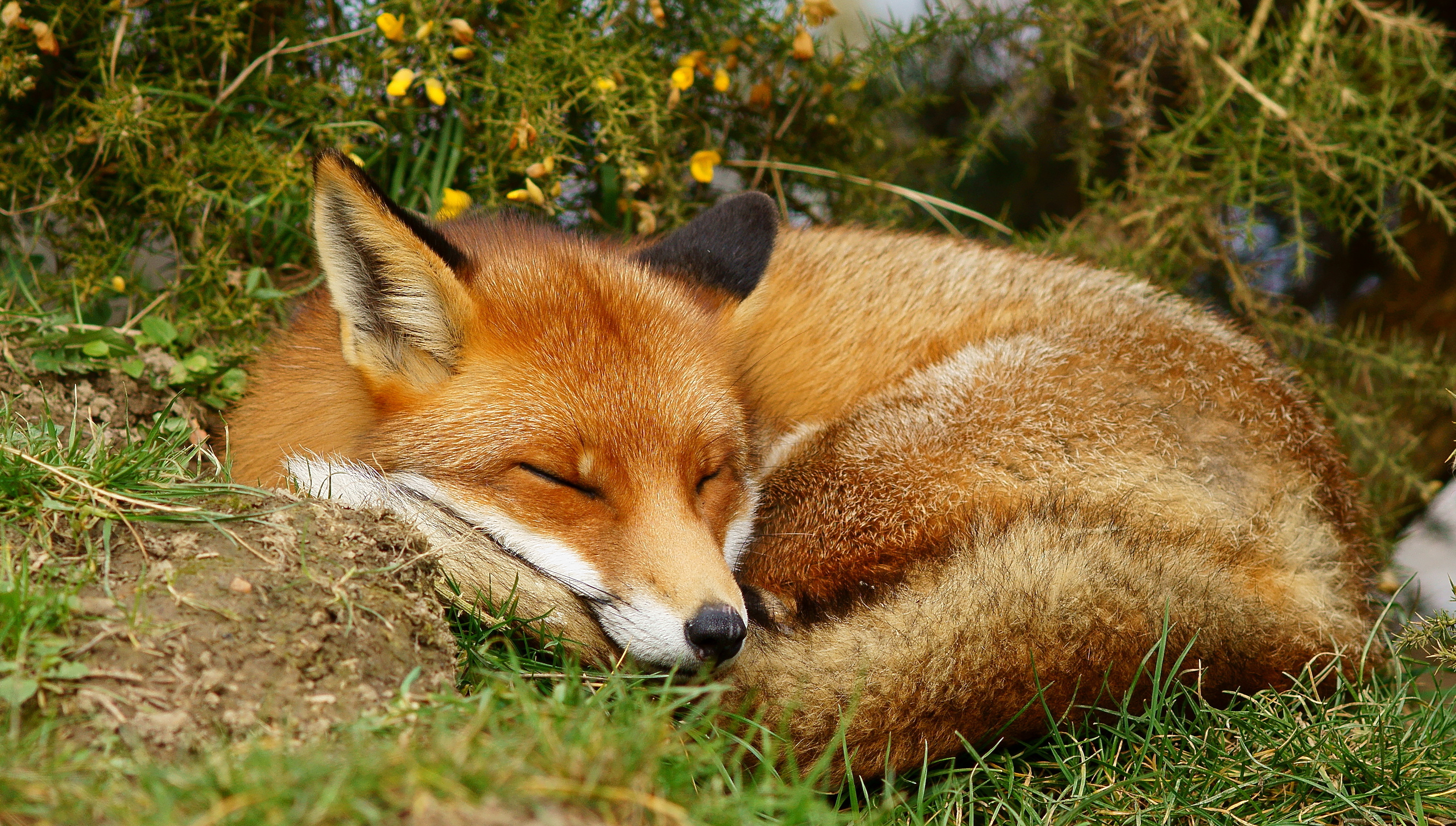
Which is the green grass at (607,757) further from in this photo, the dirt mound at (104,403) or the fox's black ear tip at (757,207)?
the fox's black ear tip at (757,207)

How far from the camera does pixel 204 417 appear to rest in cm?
352

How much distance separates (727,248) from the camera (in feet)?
11.0

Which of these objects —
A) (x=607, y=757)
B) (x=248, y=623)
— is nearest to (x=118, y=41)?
(x=248, y=623)

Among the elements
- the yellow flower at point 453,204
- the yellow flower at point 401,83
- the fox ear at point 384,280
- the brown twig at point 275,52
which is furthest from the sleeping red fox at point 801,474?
the brown twig at point 275,52

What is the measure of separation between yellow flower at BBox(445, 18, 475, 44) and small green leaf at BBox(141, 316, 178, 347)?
1.57 m

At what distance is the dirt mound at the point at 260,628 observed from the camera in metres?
1.82

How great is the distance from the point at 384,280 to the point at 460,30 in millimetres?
1699

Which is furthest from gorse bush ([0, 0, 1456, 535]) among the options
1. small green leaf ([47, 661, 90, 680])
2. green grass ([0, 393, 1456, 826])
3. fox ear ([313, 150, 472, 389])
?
small green leaf ([47, 661, 90, 680])

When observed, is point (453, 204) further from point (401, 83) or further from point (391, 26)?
point (391, 26)

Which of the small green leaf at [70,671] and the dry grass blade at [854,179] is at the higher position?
the dry grass blade at [854,179]

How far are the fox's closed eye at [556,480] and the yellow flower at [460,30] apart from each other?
215 centimetres

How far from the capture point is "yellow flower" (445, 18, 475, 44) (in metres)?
3.81

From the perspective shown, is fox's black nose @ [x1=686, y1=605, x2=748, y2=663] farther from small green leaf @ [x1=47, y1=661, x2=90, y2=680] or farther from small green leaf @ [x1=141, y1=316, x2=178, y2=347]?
small green leaf @ [x1=141, y1=316, x2=178, y2=347]

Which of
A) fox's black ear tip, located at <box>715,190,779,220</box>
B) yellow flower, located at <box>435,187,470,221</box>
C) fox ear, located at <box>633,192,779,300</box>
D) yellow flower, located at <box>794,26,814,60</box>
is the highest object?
yellow flower, located at <box>794,26,814,60</box>
